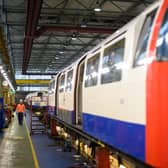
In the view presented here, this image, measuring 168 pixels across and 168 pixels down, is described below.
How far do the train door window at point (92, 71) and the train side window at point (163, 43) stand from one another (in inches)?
138

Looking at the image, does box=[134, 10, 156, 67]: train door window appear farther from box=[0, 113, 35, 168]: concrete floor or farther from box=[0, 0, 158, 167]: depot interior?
box=[0, 113, 35, 168]: concrete floor

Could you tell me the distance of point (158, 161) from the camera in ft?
14.5

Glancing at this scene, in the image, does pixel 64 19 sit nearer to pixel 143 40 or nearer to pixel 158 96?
pixel 143 40

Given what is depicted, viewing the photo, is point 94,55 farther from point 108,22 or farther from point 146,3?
point 108,22

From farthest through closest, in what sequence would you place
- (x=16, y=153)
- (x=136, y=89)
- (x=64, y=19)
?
(x=64, y=19)
(x=16, y=153)
(x=136, y=89)

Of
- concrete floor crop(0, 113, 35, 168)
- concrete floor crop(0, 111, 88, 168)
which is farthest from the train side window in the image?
concrete floor crop(0, 113, 35, 168)

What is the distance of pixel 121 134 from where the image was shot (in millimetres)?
5867

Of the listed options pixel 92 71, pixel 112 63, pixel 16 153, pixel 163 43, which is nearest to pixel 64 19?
pixel 16 153

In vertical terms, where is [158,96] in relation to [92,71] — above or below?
below

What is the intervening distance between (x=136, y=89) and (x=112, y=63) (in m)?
1.81

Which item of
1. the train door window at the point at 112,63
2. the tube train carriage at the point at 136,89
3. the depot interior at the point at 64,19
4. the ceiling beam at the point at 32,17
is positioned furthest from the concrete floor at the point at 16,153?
the ceiling beam at the point at 32,17

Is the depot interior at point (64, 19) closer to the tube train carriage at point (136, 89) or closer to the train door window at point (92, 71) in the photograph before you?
the train door window at point (92, 71)

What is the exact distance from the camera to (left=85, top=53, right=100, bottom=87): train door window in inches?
324

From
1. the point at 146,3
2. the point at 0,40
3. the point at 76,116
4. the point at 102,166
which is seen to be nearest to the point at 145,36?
the point at 102,166
